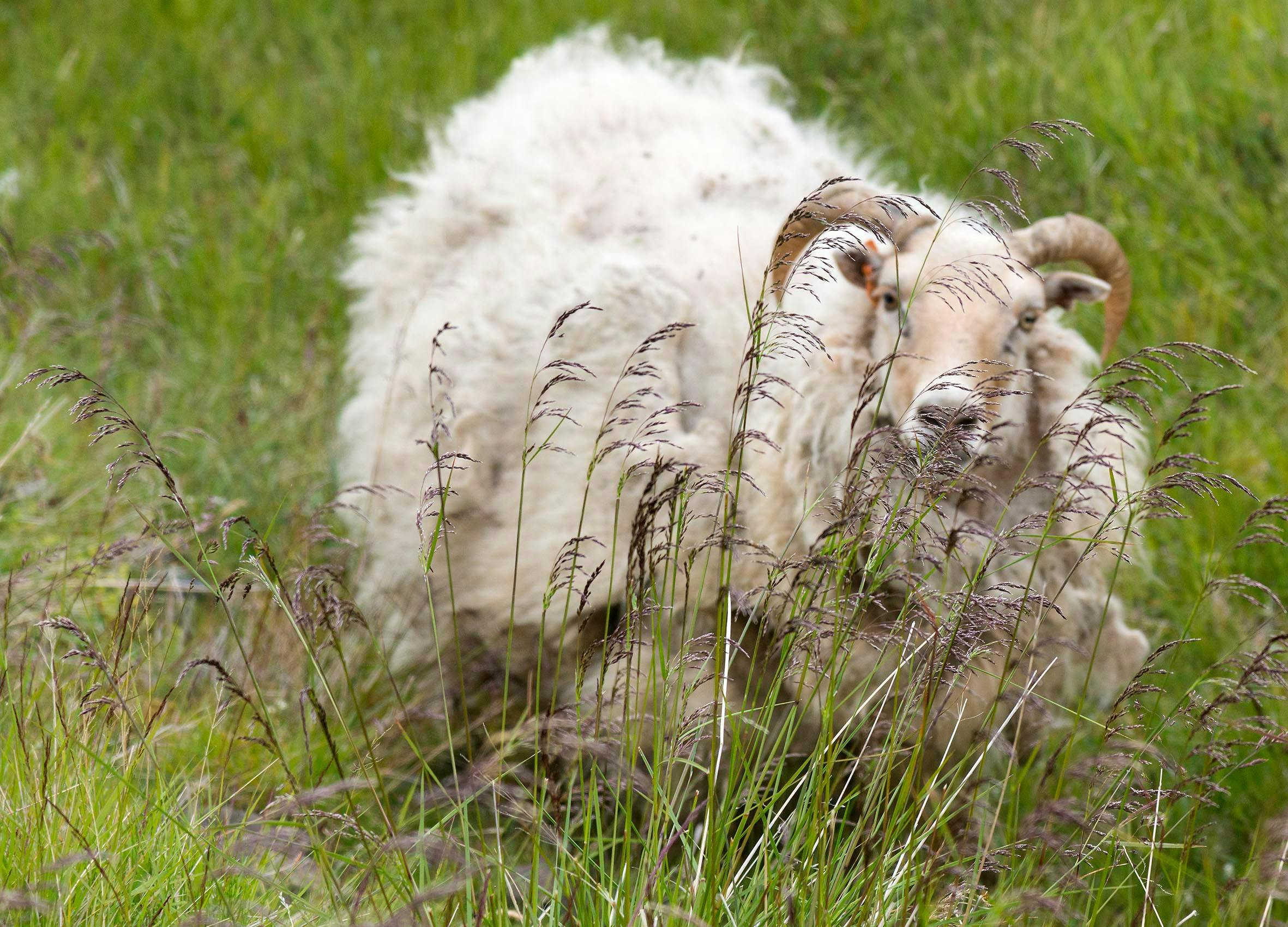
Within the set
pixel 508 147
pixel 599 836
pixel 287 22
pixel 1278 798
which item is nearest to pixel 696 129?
pixel 508 147

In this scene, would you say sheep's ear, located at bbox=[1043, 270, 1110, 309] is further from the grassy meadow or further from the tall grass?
the tall grass

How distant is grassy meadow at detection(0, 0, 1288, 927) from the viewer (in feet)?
5.91

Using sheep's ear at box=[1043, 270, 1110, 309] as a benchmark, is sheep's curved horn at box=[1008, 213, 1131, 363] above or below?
above

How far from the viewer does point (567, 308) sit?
361 centimetres

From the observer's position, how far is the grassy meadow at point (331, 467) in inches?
70.9

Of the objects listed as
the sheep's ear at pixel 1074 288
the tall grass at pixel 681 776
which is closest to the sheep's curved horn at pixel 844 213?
the sheep's ear at pixel 1074 288

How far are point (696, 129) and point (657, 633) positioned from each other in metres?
2.80

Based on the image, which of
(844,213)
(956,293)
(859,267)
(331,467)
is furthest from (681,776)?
(331,467)

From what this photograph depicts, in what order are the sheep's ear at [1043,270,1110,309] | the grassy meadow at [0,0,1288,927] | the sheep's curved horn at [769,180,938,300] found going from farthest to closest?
1. the sheep's ear at [1043,270,1110,309]
2. the sheep's curved horn at [769,180,938,300]
3. the grassy meadow at [0,0,1288,927]

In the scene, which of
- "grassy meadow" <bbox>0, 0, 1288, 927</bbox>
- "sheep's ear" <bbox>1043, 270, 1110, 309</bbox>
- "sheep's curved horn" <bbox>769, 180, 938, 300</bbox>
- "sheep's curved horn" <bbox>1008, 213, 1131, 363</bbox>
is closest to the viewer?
"grassy meadow" <bbox>0, 0, 1288, 927</bbox>

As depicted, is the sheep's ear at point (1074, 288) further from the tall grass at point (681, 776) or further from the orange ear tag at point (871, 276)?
the tall grass at point (681, 776)

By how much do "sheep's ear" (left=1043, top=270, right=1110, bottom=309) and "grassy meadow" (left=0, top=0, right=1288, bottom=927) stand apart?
634mm

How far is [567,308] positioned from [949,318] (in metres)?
1.26

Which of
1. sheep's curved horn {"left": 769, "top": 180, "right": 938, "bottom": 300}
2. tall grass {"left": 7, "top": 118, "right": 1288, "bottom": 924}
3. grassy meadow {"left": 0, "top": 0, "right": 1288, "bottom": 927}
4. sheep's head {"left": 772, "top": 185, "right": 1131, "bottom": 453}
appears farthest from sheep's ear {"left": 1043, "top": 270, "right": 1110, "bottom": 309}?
tall grass {"left": 7, "top": 118, "right": 1288, "bottom": 924}
